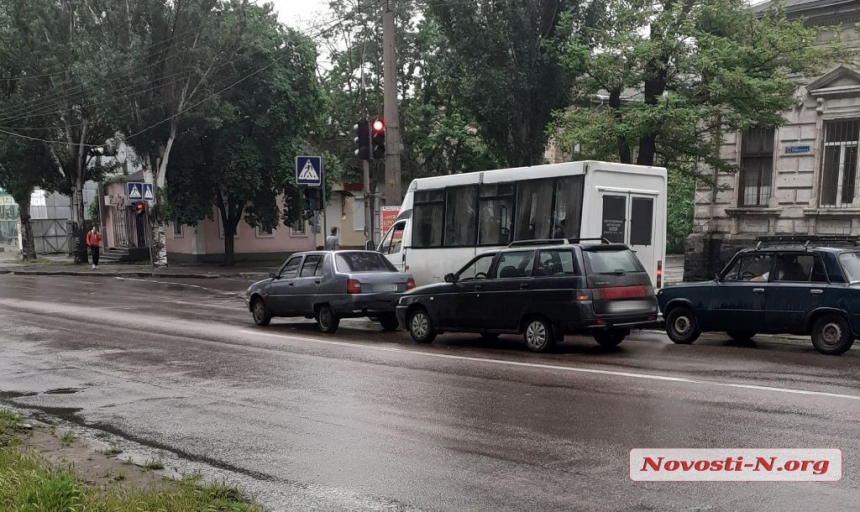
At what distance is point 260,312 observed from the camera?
16.0 m

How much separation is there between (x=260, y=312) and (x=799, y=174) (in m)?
15.3

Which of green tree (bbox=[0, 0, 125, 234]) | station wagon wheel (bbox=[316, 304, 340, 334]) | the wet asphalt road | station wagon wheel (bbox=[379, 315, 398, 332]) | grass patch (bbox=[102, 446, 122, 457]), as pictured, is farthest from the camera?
green tree (bbox=[0, 0, 125, 234])

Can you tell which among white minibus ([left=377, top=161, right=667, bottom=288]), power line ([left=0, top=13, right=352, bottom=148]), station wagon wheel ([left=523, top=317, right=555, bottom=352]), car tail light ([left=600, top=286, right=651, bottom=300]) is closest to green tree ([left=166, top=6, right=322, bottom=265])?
power line ([left=0, top=13, right=352, bottom=148])

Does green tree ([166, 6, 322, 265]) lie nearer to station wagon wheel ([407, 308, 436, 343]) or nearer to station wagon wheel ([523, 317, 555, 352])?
station wagon wheel ([407, 308, 436, 343])

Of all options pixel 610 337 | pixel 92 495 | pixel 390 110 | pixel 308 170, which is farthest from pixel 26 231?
pixel 92 495

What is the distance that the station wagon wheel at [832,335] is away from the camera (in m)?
10.7

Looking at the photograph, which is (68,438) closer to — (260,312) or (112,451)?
(112,451)

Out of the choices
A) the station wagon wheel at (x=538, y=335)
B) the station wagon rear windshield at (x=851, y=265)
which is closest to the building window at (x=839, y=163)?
the station wagon rear windshield at (x=851, y=265)

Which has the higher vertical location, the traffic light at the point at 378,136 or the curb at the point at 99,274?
the traffic light at the point at 378,136

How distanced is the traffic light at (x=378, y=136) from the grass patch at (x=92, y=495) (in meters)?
11.5

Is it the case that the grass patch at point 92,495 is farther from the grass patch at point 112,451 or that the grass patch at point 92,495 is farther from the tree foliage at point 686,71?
Result: the tree foliage at point 686,71

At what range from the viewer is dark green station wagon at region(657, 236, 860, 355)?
10828 millimetres

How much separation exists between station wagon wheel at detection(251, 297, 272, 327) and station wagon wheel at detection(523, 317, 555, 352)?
20.8ft

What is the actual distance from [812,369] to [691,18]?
1093 centimetres
